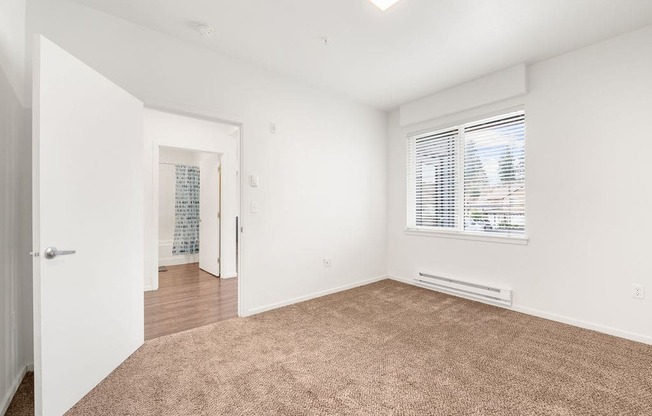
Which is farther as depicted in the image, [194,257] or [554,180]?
[194,257]

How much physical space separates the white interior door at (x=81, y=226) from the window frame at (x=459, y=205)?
11.4 ft

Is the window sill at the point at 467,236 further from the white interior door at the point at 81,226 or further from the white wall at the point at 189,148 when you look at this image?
the white interior door at the point at 81,226

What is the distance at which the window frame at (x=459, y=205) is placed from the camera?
3332 mm

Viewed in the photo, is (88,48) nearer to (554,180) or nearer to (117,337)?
(117,337)

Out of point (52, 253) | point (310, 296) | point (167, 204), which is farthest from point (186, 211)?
point (52, 253)

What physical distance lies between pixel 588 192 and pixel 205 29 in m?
3.85

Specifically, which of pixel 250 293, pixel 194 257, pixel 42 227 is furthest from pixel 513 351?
pixel 194 257

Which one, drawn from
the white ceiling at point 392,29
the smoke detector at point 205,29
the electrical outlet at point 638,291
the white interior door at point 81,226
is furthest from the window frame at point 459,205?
the white interior door at point 81,226

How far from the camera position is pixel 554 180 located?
9.78 ft

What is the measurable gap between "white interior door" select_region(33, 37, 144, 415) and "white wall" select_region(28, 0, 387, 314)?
20.4 inches

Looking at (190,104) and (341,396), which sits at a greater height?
(190,104)

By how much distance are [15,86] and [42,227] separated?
1098mm

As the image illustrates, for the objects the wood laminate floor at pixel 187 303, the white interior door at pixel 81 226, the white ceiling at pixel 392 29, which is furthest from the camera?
the wood laminate floor at pixel 187 303

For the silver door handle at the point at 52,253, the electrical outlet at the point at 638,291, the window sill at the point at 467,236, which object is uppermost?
the silver door handle at the point at 52,253
